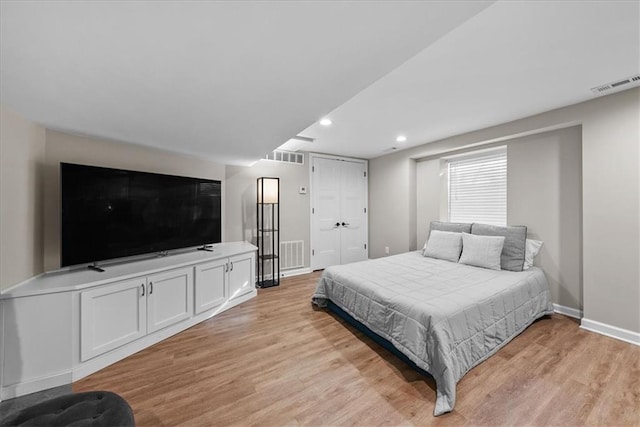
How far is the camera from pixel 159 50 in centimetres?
116

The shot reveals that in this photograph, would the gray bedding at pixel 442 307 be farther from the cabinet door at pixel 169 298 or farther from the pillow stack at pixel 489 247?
the cabinet door at pixel 169 298

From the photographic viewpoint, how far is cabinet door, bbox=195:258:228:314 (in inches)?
109

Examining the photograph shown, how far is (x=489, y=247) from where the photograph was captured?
3.10 meters

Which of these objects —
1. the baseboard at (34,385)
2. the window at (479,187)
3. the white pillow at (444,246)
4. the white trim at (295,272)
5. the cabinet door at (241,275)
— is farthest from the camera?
the white trim at (295,272)

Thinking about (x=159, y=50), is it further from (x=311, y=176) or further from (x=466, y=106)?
(x=311, y=176)

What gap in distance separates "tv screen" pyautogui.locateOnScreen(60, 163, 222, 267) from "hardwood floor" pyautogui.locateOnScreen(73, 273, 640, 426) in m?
1.05

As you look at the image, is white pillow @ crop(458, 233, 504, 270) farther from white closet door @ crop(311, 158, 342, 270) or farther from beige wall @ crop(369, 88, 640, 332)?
white closet door @ crop(311, 158, 342, 270)

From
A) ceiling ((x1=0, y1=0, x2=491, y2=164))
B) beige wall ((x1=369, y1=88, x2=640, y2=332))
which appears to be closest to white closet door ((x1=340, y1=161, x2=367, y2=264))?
beige wall ((x1=369, y1=88, x2=640, y2=332))

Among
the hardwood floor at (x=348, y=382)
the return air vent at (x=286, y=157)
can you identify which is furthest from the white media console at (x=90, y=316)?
the return air vent at (x=286, y=157)

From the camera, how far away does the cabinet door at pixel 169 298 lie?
92.1 inches

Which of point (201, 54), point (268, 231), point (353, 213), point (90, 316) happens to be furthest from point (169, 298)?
point (353, 213)

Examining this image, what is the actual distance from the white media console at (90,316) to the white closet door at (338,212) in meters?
2.57

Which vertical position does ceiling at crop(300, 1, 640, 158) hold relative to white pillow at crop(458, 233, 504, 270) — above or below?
above

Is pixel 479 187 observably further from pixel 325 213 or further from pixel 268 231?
pixel 268 231
